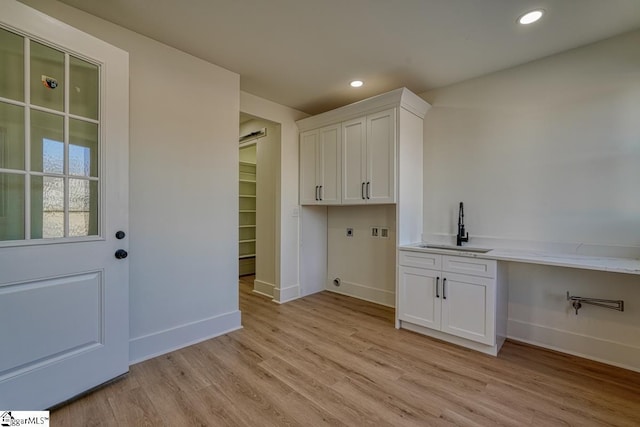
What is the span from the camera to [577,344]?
7.90ft

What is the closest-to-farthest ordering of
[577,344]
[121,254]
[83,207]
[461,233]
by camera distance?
1. [83,207]
2. [121,254]
3. [577,344]
4. [461,233]

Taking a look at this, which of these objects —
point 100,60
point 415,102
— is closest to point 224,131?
point 100,60

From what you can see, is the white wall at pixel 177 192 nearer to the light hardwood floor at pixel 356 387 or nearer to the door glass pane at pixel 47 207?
the light hardwood floor at pixel 356 387

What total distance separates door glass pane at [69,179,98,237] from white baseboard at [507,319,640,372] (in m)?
3.64

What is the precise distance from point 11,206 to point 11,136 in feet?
1.33

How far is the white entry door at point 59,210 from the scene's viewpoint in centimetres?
159

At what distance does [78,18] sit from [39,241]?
1627 millimetres

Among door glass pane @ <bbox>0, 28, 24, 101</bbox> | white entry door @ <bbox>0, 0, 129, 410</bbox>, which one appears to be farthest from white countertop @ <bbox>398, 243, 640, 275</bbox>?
door glass pane @ <bbox>0, 28, 24, 101</bbox>

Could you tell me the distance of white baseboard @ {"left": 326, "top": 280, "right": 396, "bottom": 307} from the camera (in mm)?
3641

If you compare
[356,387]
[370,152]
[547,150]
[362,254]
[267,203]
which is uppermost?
[370,152]

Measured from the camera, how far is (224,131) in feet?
9.34

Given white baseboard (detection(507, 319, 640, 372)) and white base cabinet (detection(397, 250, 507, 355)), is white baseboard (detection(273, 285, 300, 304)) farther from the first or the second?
white baseboard (detection(507, 319, 640, 372))

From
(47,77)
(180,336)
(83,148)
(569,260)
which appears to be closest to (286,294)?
(180,336)

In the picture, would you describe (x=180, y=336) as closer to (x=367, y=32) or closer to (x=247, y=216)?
(x=367, y=32)
